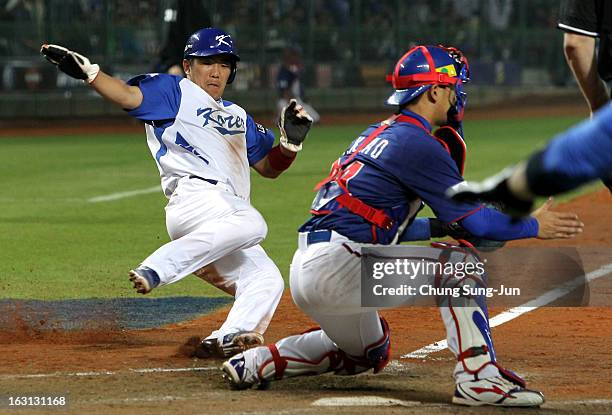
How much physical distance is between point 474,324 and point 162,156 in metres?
2.29

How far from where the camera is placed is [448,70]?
17.4 feet

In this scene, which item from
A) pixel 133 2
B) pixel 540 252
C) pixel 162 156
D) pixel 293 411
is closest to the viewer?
pixel 293 411

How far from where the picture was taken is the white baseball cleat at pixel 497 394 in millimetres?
5008

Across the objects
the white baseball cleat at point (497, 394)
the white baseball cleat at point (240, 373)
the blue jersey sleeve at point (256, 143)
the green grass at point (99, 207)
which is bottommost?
Result: the green grass at point (99, 207)

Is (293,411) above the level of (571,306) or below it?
above

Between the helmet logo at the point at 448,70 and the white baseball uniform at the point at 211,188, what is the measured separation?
158 cm

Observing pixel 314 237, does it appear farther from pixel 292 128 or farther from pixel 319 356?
pixel 292 128

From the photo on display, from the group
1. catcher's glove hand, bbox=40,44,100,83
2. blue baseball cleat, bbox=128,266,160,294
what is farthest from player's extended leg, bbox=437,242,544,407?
catcher's glove hand, bbox=40,44,100,83

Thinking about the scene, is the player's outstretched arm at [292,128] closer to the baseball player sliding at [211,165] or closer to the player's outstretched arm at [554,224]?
the baseball player sliding at [211,165]

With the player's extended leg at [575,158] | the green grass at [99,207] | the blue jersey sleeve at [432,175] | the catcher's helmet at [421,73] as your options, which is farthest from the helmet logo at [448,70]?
the green grass at [99,207]

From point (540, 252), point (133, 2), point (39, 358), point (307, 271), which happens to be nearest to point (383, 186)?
point (307, 271)

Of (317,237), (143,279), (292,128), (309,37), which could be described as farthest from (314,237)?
(309,37)

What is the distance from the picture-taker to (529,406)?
5023 mm

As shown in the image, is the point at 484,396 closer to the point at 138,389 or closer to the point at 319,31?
the point at 138,389
